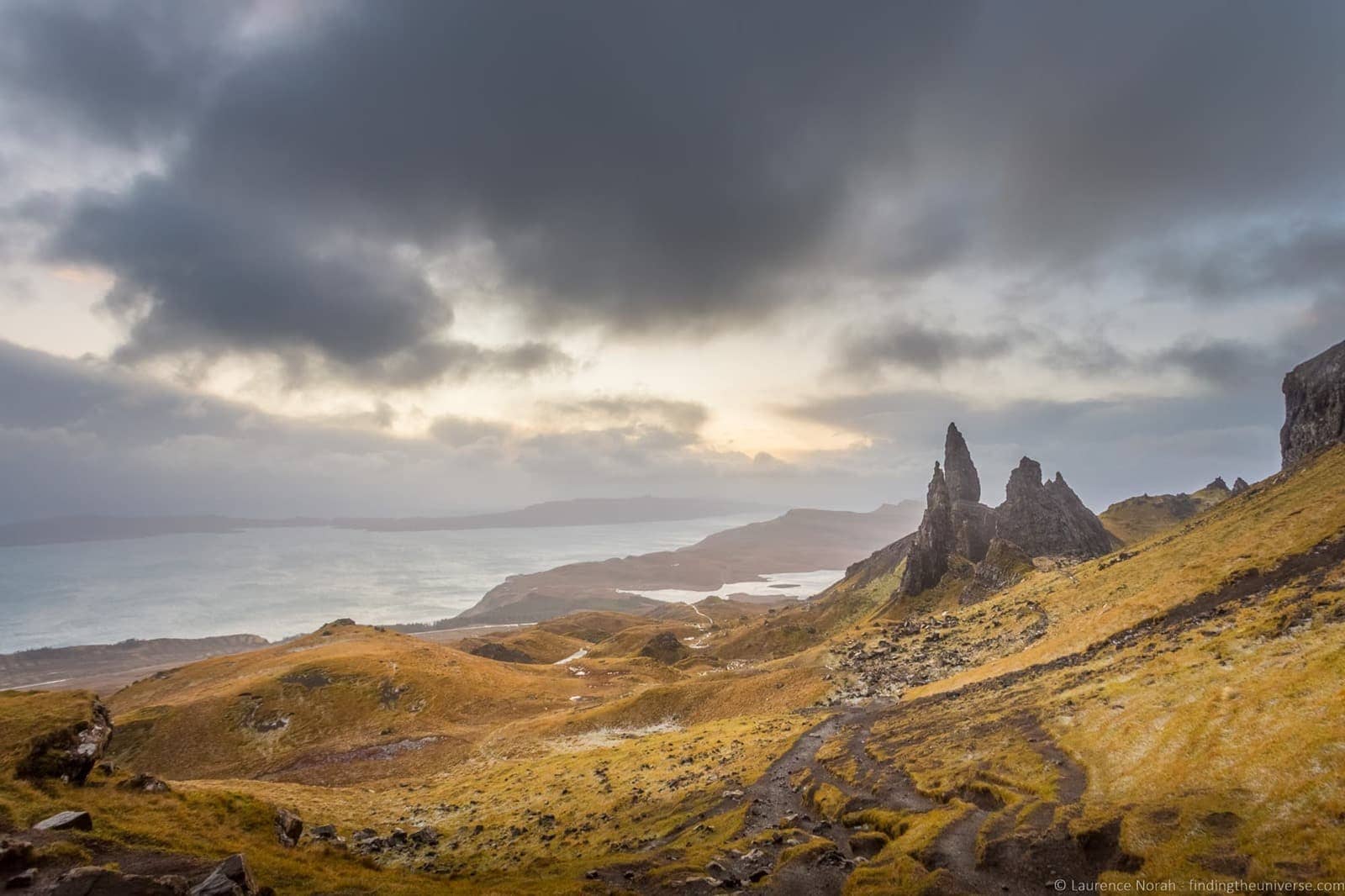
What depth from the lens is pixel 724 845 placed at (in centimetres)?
3094

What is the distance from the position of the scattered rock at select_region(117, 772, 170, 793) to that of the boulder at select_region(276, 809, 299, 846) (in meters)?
6.17

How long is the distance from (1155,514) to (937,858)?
22623 cm

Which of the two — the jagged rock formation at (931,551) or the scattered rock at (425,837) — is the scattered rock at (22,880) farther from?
the jagged rock formation at (931,551)

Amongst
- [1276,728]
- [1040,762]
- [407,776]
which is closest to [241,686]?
[407,776]

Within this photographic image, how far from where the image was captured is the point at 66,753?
28641 millimetres

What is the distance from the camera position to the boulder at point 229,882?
744 inches

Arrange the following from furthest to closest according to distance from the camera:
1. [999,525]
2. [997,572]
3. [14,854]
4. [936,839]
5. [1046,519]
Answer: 1. [999,525]
2. [1046,519]
3. [997,572]
4. [936,839]
5. [14,854]

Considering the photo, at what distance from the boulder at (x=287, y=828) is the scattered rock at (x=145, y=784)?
6174 millimetres

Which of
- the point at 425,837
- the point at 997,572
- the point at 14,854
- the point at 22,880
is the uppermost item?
the point at 14,854

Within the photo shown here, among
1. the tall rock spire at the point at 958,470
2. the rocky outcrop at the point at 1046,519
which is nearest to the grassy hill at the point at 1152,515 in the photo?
the rocky outcrop at the point at 1046,519

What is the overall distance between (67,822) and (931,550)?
485ft

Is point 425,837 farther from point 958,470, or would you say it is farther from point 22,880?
point 958,470

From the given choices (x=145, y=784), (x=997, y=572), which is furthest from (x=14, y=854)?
(x=997, y=572)

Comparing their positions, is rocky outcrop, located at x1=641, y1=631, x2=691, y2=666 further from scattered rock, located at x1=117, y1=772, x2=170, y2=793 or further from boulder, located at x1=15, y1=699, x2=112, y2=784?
boulder, located at x1=15, y1=699, x2=112, y2=784
